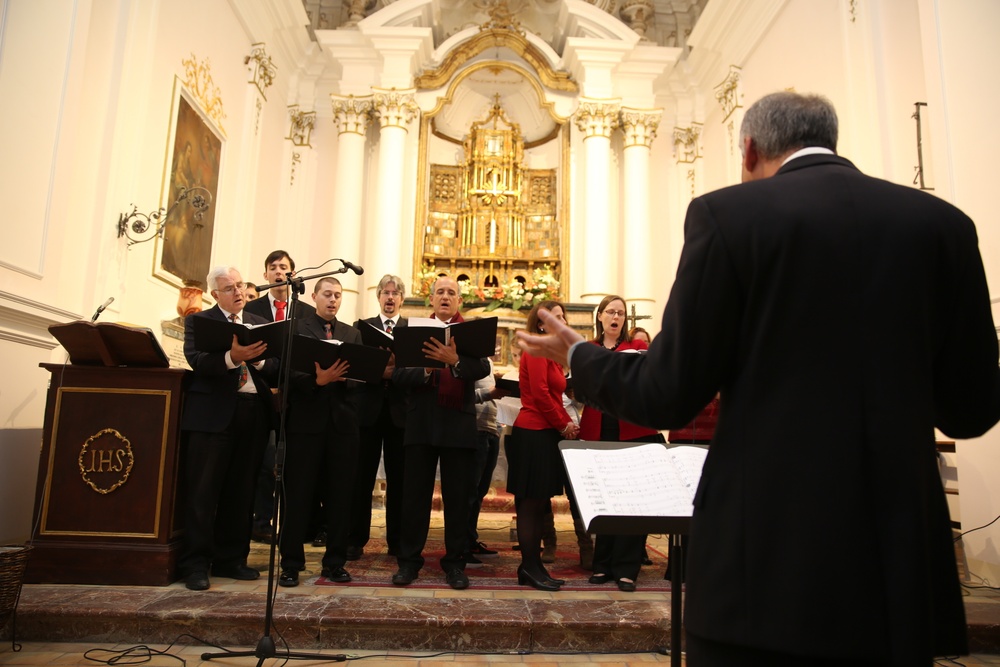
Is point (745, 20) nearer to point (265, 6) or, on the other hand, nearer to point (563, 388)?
point (265, 6)

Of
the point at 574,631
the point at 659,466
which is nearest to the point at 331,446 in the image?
the point at 574,631

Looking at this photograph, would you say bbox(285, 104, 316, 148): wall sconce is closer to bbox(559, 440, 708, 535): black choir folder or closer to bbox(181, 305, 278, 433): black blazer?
bbox(181, 305, 278, 433): black blazer

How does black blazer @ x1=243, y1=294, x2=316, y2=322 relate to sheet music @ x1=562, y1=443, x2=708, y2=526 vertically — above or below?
above

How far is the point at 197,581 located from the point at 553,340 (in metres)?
2.95

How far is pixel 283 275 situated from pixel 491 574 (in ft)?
8.21

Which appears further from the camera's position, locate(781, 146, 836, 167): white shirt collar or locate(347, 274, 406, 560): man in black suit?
locate(347, 274, 406, 560): man in black suit

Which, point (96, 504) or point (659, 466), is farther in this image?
point (96, 504)

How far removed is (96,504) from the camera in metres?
3.76

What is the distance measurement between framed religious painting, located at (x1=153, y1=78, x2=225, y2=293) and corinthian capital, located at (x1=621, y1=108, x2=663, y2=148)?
5957 mm

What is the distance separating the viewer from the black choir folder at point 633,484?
6.64 feet

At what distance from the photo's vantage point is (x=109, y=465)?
3.78 meters

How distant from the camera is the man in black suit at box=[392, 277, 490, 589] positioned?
3926 millimetres

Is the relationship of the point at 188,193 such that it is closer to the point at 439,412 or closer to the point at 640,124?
the point at 439,412

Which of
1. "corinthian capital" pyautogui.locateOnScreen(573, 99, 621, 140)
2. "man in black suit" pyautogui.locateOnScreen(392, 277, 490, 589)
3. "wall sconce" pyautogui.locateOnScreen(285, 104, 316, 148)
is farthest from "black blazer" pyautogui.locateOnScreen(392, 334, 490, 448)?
"wall sconce" pyautogui.locateOnScreen(285, 104, 316, 148)
